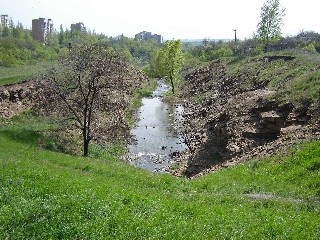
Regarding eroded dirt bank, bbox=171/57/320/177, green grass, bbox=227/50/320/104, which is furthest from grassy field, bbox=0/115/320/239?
green grass, bbox=227/50/320/104

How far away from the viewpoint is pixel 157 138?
40.6 meters

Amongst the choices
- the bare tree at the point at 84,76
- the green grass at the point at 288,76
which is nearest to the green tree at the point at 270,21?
the green grass at the point at 288,76

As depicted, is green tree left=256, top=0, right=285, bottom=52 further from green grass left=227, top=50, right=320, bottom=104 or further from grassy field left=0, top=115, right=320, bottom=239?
grassy field left=0, top=115, right=320, bottom=239

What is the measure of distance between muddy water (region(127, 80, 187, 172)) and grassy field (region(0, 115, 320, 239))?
10.7 meters

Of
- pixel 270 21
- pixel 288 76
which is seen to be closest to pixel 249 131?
pixel 288 76

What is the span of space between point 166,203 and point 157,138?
1025 inches

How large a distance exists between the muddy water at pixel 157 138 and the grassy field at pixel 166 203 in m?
10.7

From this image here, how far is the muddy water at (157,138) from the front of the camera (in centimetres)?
3234

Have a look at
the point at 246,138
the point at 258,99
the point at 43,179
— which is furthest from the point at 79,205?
the point at 258,99

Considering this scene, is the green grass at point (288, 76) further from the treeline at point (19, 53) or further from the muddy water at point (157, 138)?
the treeline at point (19, 53)

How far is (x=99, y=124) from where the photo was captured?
3766 cm

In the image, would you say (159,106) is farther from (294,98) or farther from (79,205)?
(79,205)

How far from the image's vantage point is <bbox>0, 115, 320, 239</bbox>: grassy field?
11.9 metres

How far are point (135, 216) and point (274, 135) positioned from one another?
56.9 ft
